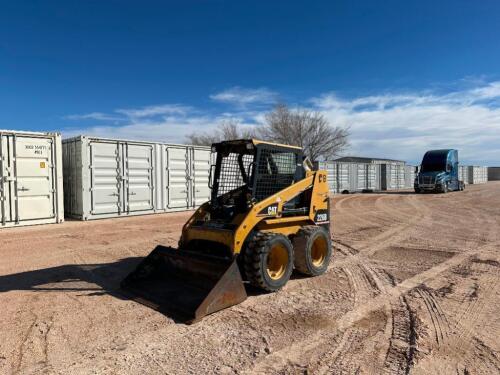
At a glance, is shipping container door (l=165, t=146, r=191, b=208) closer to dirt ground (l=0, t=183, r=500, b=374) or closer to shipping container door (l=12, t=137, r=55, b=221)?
shipping container door (l=12, t=137, r=55, b=221)

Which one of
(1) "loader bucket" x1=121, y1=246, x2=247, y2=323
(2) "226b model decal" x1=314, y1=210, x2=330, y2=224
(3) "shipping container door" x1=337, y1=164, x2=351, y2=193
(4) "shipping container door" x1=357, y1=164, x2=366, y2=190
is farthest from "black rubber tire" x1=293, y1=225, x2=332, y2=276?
(4) "shipping container door" x1=357, y1=164, x2=366, y2=190

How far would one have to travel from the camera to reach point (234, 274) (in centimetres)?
471

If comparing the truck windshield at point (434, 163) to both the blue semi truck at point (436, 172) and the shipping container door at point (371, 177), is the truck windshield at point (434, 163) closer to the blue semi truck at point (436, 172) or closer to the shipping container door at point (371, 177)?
the blue semi truck at point (436, 172)

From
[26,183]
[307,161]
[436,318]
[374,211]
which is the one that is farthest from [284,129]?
[436,318]

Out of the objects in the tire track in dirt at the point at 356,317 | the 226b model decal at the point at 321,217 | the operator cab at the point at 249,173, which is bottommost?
the tire track in dirt at the point at 356,317

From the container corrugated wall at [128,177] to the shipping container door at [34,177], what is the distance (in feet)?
3.05

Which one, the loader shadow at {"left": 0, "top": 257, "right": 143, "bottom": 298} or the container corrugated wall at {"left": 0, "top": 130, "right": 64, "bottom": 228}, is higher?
the container corrugated wall at {"left": 0, "top": 130, "right": 64, "bottom": 228}

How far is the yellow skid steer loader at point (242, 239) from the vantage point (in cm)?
493

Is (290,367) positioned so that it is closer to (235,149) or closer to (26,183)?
(235,149)

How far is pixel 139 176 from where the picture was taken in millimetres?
13977

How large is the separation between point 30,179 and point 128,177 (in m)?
3.12

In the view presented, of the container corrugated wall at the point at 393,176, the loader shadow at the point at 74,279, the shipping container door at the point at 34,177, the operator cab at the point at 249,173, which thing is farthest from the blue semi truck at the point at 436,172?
the loader shadow at the point at 74,279

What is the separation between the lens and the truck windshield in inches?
1114

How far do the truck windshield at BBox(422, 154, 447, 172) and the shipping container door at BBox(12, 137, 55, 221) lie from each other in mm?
25790
